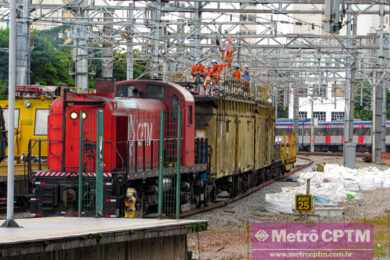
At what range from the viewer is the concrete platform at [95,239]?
10766 mm

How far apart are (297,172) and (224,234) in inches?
1059

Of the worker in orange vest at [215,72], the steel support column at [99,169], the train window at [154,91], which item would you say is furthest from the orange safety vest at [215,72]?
the steel support column at [99,169]

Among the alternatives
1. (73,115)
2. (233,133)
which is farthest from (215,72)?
(73,115)

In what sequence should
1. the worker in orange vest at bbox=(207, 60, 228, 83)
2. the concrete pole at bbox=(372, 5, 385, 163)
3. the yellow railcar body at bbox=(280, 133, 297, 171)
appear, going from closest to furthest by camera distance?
1. the worker in orange vest at bbox=(207, 60, 228, 83)
2. the yellow railcar body at bbox=(280, 133, 297, 171)
3. the concrete pole at bbox=(372, 5, 385, 163)

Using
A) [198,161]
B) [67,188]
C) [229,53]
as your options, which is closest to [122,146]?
[67,188]

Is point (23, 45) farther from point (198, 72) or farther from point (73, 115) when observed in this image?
point (73, 115)

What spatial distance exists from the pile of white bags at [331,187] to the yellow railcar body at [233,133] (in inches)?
62.4

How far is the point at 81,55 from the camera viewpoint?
95.5 ft

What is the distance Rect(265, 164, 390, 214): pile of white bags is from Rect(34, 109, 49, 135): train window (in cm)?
638

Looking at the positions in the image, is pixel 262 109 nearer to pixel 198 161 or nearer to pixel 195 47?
pixel 195 47

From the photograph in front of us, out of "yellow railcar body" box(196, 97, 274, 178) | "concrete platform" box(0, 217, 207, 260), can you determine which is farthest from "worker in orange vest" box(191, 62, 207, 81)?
"concrete platform" box(0, 217, 207, 260)

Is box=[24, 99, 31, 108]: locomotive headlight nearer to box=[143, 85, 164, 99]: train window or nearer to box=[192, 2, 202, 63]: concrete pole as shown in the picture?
box=[143, 85, 164, 99]: train window

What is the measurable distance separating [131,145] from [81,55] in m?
9.45

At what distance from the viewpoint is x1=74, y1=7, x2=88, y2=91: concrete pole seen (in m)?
28.5
